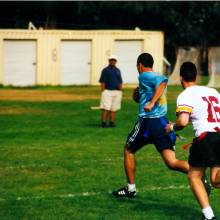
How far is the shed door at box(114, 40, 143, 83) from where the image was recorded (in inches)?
1791

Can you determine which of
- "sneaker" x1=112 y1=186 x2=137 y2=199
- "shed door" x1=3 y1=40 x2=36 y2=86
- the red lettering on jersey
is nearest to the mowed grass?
"sneaker" x1=112 y1=186 x2=137 y2=199

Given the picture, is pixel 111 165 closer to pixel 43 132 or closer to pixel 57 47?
pixel 43 132

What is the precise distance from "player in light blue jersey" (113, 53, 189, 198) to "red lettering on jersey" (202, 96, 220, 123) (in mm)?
1609

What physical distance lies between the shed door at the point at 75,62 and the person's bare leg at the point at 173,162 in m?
34.1

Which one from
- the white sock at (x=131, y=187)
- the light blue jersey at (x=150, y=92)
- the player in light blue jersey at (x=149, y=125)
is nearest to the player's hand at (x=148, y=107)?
the player in light blue jersey at (x=149, y=125)

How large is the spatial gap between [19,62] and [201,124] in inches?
1391

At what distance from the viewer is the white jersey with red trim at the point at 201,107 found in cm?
870

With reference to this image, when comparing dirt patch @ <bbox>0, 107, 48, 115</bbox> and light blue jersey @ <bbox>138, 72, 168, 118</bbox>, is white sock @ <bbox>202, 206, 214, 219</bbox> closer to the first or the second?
light blue jersey @ <bbox>138, 72, 168, 118</bbox>

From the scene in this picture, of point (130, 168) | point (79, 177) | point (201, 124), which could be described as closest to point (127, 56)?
point (79, 177)

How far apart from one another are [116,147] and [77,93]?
2054 cm

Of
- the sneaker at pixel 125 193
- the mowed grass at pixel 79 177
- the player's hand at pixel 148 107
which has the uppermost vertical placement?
the player's hand at pixel 148 107

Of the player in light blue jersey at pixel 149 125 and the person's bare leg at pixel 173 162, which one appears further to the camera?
the player in light blue jersey at pixel 149 125

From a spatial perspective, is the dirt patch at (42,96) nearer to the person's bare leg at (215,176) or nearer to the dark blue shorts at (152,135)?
the dark blue shorts at (152,135)

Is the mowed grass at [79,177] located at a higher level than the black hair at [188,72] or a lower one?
lower
